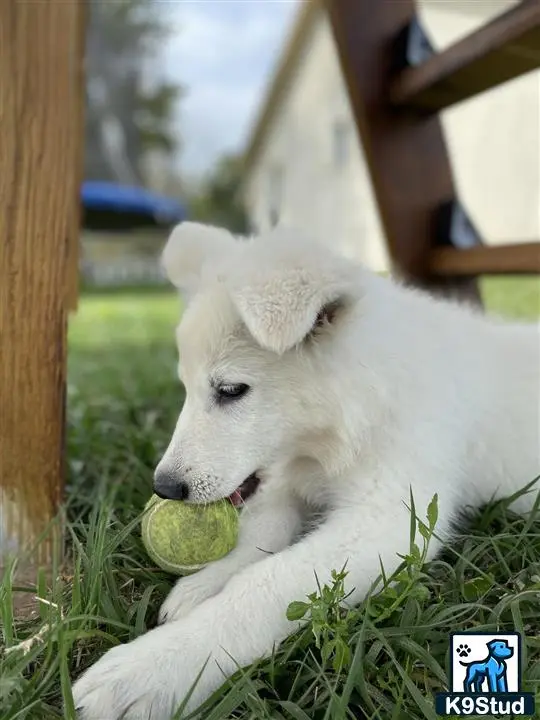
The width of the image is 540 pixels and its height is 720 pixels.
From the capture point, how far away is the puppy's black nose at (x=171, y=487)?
1638mm

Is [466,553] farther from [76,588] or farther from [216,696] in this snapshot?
[76,588]

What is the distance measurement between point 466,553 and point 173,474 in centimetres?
79

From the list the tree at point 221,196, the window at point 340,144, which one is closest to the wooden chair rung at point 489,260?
the window at point 340,144

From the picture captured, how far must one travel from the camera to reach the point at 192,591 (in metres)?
1.61

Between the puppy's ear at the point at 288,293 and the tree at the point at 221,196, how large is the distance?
32646 millimetres

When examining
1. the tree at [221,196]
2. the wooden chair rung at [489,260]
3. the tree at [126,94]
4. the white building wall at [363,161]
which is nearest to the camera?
the wooden chair rung at [489,260]

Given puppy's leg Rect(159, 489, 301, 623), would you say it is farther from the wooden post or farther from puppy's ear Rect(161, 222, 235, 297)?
puppy's ear Rect(161, 222, 235, 297)

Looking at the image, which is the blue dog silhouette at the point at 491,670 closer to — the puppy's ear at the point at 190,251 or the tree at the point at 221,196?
the puppy's ear at the point at 190,251

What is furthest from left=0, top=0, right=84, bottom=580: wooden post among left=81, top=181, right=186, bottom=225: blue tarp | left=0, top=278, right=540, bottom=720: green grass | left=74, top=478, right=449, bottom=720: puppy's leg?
left=81, top=181, right=186, bottom=225: blue tarp

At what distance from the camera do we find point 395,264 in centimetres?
364

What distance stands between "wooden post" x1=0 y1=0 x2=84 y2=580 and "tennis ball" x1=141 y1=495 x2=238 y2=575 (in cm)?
39

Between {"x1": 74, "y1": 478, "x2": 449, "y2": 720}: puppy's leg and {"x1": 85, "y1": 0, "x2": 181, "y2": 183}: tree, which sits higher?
{"x1": 85, "y1": 0, "x2": 181, "y2": 183}: tree

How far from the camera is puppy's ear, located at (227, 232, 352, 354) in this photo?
1.54m

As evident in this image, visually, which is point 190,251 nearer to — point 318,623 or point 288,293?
point 288,293
